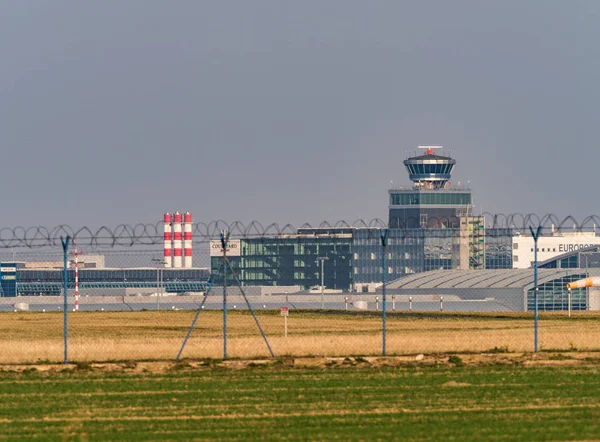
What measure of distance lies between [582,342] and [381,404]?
1785 centimetres

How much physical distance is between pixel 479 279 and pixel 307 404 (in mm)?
110632

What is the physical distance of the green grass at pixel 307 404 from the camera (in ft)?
76.0

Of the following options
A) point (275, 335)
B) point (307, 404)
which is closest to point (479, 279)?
point (275, 335)

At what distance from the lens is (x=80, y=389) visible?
97.9 ft

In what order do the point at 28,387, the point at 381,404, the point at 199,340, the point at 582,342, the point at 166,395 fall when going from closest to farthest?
the point at 381,404, the point at 166,395, the point at 28,387, the point at 582,342, the point at 199,340

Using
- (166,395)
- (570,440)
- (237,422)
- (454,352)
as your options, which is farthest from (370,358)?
(570,440)

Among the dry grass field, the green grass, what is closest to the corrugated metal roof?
the dry grass field

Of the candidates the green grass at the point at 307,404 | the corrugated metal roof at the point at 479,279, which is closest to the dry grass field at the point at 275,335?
the green grass at the point at 307,404

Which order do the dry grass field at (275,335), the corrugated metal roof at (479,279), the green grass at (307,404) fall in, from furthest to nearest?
1. the corrugated metal roof at (479,279)
2. the dry grass field at (275,335)
3. the green grass at (307,404)

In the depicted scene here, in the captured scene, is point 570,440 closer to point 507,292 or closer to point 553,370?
point 553,370

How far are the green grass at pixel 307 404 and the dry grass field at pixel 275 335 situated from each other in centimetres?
480

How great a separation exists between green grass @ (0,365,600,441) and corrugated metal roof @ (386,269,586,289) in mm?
91258

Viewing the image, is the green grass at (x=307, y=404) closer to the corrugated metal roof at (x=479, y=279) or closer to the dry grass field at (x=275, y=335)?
the dry grass field at (x=275, y=335)

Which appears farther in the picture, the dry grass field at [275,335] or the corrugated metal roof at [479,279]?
the corrugated metal roof at [479,279]
